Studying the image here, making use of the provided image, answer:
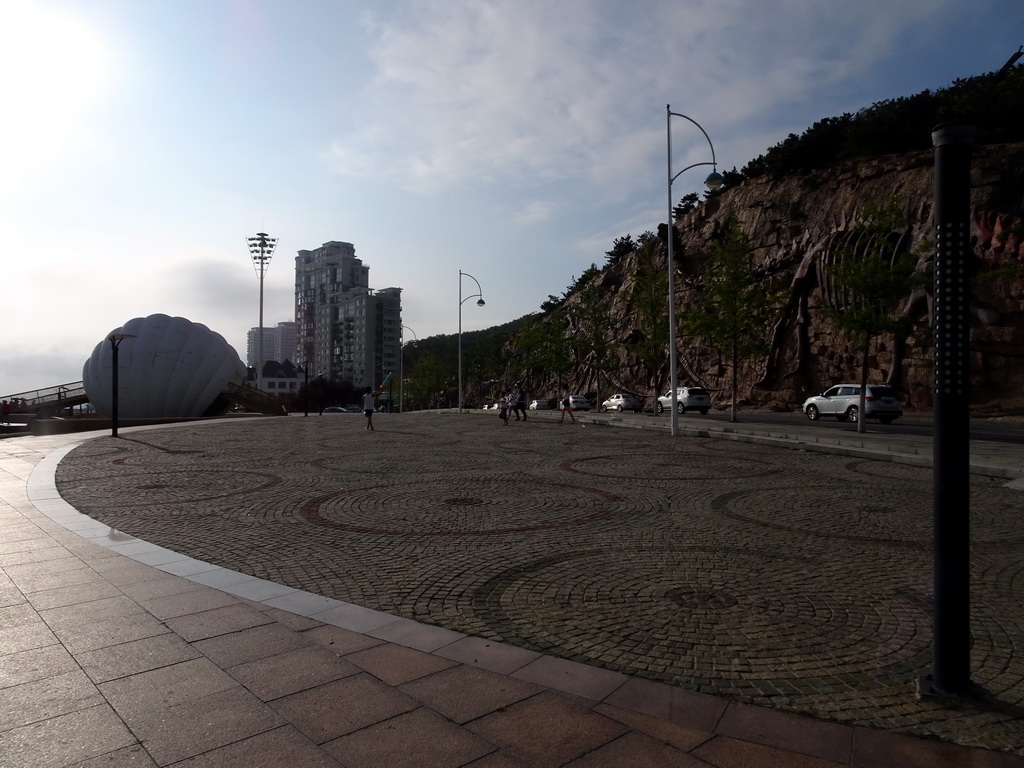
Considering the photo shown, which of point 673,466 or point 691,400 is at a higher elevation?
point 691,400

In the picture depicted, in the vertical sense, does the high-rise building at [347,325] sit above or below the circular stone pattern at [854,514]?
above

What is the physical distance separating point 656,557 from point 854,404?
1082 inches

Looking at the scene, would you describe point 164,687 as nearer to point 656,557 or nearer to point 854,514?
point 656,557

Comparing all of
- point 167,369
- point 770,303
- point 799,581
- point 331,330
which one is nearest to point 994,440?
point 770,303

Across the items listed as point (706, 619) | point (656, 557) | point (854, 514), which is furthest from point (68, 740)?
point (854, 514)

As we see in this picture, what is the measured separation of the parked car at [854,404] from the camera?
94.5 feet

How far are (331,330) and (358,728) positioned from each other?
146438mm

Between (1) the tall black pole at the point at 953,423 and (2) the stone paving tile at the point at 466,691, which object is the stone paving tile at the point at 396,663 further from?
(1) the tall black pole at the point at 953,423

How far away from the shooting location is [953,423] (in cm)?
348

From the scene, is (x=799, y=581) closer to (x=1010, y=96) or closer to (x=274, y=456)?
(x=274, y=456)

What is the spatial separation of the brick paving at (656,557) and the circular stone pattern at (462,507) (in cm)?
5

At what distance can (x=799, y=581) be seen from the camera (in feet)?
19.0

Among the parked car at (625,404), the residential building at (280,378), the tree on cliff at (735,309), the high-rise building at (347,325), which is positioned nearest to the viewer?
the tree on cliff at (735,309)

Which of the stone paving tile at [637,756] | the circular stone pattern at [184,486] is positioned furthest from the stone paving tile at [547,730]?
the circular stone pattern at [184,486]
